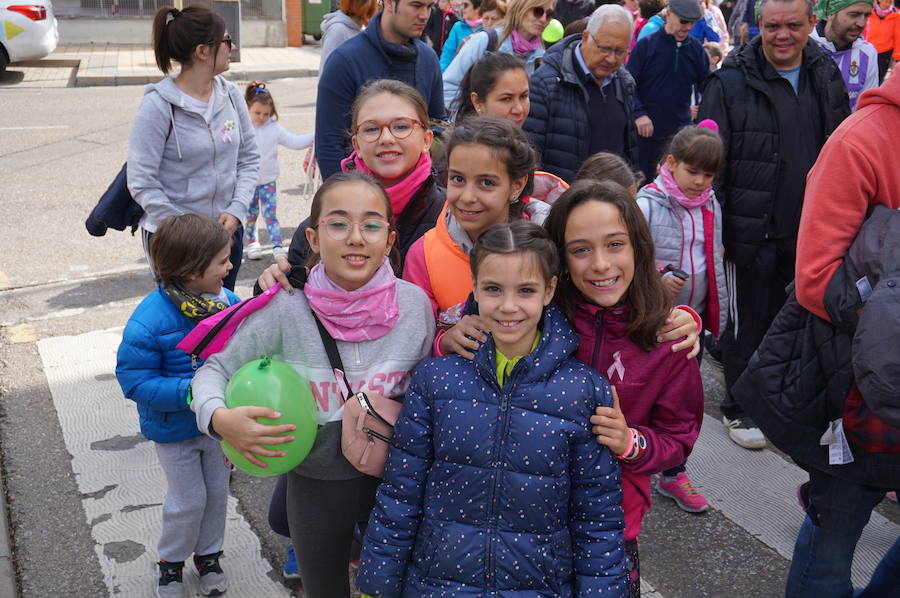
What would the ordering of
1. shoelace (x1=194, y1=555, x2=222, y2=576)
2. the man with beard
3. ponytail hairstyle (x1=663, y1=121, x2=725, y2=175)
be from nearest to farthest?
1. shoelace (x1=194, y1=555, x2=222, y2=576)
2. ponytail hairstyle (x1=663, y1=121, x2=725, y2=175)
3. the man with beard

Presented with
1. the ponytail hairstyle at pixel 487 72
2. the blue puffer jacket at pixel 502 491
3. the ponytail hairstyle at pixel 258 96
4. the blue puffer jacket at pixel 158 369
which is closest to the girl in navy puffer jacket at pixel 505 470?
the blue puffer jacket at pixel 502 491

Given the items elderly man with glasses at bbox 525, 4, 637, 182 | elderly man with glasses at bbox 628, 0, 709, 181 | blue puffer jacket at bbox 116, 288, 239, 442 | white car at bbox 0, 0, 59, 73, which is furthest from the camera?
white car at bbox 0, 0, 59, 73

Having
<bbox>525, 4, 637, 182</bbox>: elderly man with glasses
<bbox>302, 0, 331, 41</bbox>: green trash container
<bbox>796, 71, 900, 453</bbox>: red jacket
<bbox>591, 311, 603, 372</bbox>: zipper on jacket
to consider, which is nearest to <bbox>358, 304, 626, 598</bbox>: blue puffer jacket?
<bbox>591, 311, 603, 372</bbox>: zipper on jacket

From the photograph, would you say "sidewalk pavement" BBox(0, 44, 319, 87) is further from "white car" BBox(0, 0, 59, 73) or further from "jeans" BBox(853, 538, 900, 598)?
"jeans" BBox(853, 538, 900, 598)

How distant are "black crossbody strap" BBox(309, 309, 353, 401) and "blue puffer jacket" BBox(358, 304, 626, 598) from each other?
0.23 m

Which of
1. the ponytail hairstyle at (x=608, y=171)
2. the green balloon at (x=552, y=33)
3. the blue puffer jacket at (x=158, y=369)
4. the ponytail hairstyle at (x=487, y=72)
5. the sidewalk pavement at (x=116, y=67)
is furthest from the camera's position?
the sidewalk pavement at (x=116, y=67)

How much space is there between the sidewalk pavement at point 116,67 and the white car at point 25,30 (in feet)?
1.49

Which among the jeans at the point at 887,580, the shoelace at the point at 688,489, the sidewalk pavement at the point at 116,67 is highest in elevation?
the jeans at the point at 887,580

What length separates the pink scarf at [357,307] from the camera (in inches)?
93.3

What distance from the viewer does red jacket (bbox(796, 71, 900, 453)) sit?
2455mm

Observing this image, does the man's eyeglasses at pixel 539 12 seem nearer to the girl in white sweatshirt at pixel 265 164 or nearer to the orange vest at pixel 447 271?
the girl in white sweatshirt at pixel 265 164

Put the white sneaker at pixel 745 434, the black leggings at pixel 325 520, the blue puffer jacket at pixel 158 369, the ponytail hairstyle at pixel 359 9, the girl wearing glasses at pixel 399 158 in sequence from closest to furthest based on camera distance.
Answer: the black leggings at pixel 325 520 < the girl wearing glasses at pixel 399 158 < the blue puffer jacket at pixel 158 369 < the white sneaker at pixel 745 434 < the ponytail hairstyle at pixel 359 9

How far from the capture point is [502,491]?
84.7 inches

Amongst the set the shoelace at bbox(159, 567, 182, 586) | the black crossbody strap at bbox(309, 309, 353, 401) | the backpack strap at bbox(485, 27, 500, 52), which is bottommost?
the shoelace at bbox(159, 567, 182, 586)
